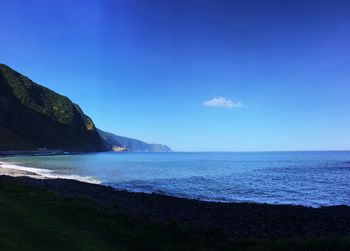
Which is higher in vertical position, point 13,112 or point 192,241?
point 13,112

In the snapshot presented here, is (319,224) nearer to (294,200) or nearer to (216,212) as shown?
(216,212)

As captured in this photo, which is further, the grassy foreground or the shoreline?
the shoreline

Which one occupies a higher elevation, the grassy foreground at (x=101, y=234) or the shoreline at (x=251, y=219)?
the grassy foreground at (x=101, y=234)

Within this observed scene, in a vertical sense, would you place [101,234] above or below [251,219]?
above

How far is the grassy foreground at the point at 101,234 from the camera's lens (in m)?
11.8

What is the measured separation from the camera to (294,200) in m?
35.9

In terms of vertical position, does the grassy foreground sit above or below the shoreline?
above

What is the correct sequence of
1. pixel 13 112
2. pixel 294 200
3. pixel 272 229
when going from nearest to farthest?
1. pixel 272 229
2. pixel 294 200
3. pixel 13 112

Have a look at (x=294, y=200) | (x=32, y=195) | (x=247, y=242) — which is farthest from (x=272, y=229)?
(x=294, y=200)

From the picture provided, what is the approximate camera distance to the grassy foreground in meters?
11.8

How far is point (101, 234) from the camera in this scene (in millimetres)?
14109

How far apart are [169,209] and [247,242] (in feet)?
37.0

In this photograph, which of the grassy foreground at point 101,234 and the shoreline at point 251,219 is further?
the shoreline at point 251,219

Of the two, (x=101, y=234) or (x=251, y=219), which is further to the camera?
(x=251, y=219)
